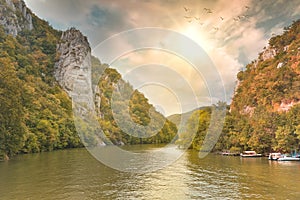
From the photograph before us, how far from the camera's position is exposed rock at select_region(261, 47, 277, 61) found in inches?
2707

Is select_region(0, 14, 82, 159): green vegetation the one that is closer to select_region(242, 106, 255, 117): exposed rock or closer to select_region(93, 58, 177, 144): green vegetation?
select_region(93, 58, 177, 144): green vegetation

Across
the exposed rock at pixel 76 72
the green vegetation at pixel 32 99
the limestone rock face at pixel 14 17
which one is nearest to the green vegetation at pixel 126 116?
the exposed rock at pixel 76 72

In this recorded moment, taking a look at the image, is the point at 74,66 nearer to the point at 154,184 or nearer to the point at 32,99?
the point at 32,99

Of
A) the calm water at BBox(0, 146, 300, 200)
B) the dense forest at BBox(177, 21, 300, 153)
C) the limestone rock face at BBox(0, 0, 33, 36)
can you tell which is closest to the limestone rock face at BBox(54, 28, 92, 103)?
the limestone rock face at BBox(0, 0, 33, 36)

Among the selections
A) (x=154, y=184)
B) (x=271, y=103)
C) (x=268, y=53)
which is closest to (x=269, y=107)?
(x=271, y=103)

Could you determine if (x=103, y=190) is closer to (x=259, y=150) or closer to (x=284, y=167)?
(x=284, y=167)

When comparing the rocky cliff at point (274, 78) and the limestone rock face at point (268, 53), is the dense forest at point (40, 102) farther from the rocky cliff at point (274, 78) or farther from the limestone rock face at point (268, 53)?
the limestone rock face at point (268, 53)

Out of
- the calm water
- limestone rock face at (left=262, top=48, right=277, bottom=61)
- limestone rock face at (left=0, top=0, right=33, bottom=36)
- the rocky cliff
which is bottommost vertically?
the calm water

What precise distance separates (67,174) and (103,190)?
8.03m

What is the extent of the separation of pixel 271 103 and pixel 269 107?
2.10 meters

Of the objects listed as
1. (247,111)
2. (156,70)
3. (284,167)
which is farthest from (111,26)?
(247,111)

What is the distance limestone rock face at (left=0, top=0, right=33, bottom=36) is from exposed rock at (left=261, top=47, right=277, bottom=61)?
227ft

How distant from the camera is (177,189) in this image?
2072 centimetres

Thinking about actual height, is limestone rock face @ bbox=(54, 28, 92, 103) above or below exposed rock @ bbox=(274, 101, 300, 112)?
above
